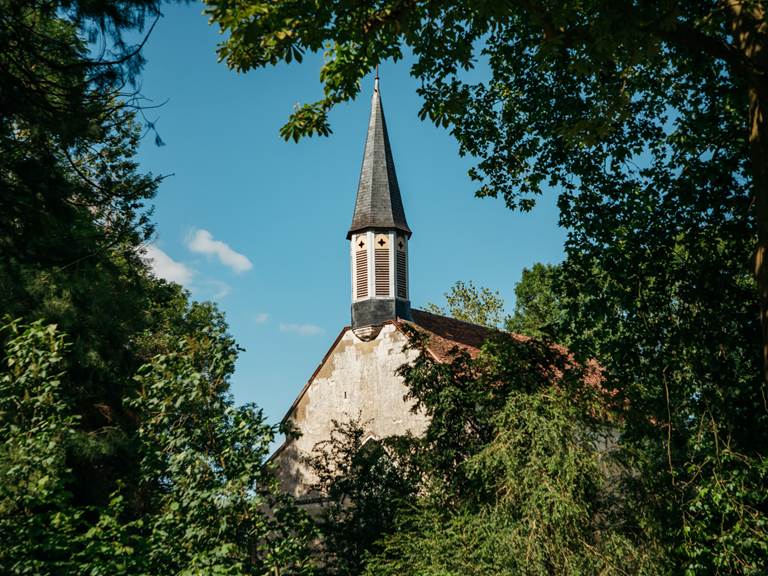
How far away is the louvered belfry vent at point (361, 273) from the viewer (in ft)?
89.8

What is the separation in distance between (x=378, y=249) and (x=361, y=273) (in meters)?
1.00

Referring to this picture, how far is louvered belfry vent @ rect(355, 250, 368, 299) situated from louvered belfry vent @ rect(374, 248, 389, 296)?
0.40 metres

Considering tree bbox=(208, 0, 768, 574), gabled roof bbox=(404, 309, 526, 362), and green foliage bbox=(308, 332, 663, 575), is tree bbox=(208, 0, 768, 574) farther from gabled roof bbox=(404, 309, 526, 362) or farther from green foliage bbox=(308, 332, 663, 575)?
gabled roof bbox=(404, 309, 526, 362)

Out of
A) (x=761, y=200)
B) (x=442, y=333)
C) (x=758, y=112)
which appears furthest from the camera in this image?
(x=442, y=333)

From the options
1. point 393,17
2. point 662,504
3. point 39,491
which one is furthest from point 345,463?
point 393,17

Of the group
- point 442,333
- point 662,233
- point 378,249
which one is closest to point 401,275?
point 378,249

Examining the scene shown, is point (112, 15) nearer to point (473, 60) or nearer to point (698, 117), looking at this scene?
point (473, 60)

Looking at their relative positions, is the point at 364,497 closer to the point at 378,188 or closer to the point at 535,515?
the point at 535,515

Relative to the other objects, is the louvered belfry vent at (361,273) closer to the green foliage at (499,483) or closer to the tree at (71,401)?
the green foliage at (499,483)

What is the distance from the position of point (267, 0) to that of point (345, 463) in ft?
31.9

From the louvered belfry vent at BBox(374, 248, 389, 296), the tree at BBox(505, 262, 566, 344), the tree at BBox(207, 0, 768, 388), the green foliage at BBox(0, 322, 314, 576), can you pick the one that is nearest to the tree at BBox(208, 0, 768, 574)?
the tree at BBox(207, 0, 768, 388)

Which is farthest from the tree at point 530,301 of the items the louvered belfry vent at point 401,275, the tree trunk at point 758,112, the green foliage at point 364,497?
the tree trunk at point 758,112

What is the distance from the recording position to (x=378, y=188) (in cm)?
2877

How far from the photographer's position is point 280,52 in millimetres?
8742
